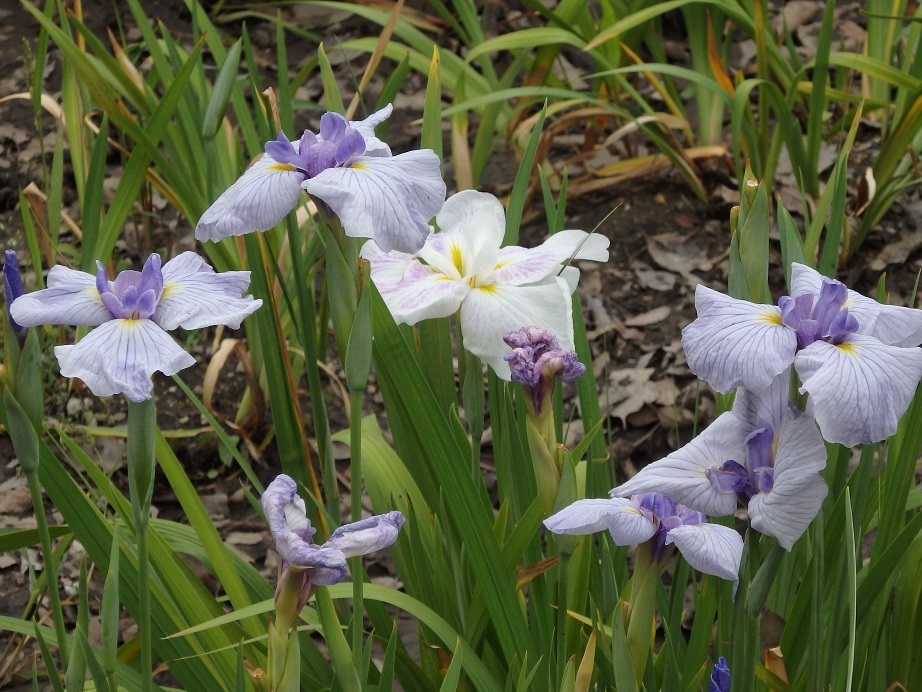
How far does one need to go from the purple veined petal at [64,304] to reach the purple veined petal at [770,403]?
53 cm

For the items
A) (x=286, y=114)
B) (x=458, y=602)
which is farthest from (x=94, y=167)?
(x=458, y=602)

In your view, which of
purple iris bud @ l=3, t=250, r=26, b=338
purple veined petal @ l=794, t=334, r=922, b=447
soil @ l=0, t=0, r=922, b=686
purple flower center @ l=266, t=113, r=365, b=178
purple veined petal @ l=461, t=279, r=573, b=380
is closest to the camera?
purple veined petal @ l=794, t=334, r=922, b=447

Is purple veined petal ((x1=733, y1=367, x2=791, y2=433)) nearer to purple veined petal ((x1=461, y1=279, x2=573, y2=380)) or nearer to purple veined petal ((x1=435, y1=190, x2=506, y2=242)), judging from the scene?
purple veined petal ((x1=461, y1=279, x2=573, y2=380))

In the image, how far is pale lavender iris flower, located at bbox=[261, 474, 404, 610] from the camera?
75 centimetres

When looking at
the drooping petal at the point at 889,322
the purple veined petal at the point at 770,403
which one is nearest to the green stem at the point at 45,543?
the purple veined petal at the point at 770,403

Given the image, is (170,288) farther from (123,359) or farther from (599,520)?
(599,520)

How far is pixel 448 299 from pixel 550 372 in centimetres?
22

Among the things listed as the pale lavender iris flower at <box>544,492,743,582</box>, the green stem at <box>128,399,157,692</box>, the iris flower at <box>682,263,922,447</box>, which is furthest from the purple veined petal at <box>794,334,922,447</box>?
the green stem at <box>128,399,157,692</box>

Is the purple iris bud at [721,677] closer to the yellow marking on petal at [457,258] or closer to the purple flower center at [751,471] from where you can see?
the purple flower center at [751,471]

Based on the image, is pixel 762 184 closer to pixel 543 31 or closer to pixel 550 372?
pixel 550 372

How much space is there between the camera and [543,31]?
231cm

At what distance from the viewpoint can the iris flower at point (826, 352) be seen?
707 mm

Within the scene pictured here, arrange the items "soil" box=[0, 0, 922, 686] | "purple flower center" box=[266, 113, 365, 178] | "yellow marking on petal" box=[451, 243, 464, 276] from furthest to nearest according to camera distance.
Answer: "soil" box=[0, 0, 922, 686], "yellow marking on petal" box=[451, 243, 464, 276], "purple flower center" box=[266, 113, 365, 178]

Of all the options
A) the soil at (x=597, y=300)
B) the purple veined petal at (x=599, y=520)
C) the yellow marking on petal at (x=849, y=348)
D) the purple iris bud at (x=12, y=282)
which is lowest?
the soil at (x=597, y=300)
